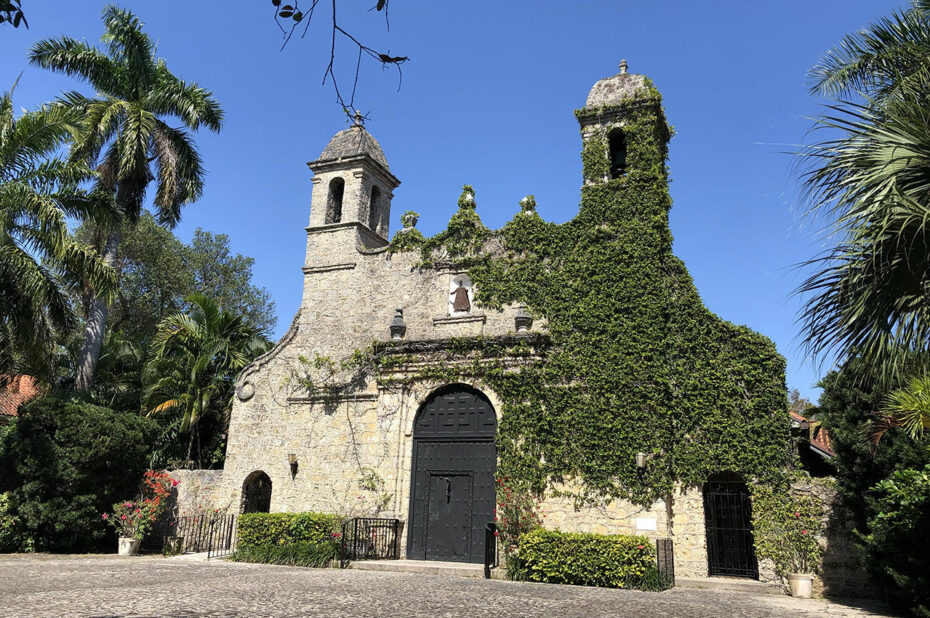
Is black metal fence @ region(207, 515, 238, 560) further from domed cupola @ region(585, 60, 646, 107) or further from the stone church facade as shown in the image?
domed cupola @ region(585, 60, 646, 107)

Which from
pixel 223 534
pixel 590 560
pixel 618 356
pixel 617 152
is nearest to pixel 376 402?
pixel 223 534

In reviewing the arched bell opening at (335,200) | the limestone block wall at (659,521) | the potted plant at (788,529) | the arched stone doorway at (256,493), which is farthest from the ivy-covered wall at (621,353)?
the arched stone doorway at (256,493)

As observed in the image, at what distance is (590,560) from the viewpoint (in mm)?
11586

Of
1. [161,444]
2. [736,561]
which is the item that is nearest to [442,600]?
[736,561]

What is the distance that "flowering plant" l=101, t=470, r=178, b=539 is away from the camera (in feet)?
52.4

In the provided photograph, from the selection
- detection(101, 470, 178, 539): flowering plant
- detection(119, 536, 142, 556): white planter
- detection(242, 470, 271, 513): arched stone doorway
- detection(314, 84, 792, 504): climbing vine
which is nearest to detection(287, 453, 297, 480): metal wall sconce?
detection(242, 470, 271, 513): arched stone doorway

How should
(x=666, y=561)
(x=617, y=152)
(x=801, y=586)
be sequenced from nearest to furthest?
(x=801, y=586)
(x=666, y=561)
(x=617, y=152)

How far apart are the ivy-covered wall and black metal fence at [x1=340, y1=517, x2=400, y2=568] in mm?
3049

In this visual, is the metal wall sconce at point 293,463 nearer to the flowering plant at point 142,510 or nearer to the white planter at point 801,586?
the flowering plant at point 142,510

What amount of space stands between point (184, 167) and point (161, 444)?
8.76 meters

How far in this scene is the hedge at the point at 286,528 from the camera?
1426 cm

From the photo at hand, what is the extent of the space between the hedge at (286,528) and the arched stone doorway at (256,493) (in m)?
1.75

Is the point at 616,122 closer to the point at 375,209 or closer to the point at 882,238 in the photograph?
the point at 375,209

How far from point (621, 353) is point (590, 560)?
4390 millimetres
